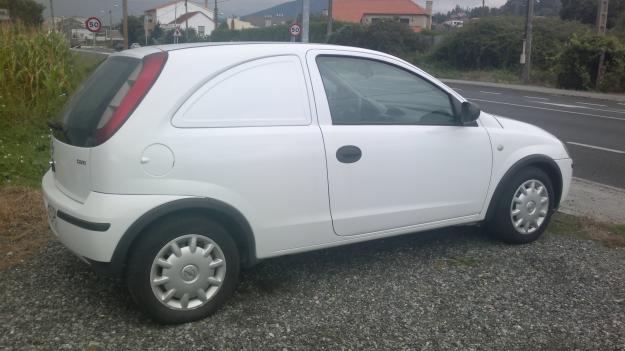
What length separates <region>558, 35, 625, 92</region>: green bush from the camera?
26.7 meters

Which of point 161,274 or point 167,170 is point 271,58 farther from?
point 161,274

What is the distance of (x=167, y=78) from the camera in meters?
3.58

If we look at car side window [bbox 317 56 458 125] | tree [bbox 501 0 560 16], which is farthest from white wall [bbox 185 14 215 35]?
car side window [bbox 317 56 458 125]

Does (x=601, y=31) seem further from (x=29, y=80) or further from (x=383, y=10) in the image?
(x=383, y=10)

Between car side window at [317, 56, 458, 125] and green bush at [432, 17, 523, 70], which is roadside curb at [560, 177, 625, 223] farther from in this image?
green bush at [432, 17, 523, 70]

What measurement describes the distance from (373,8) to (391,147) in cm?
8884

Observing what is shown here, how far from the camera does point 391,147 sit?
13.9 feet

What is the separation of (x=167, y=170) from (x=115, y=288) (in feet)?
3.54

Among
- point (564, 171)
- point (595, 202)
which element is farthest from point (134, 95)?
point (595, 202)

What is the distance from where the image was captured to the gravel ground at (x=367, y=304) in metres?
3.51

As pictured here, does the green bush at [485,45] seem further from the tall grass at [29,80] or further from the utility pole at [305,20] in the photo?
A: the tall grass at [29,80]

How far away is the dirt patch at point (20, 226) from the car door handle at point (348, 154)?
2.37 metres

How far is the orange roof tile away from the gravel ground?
280 feet

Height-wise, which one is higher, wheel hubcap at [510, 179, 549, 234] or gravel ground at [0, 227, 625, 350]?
wheel hubcap at [510, 179, 549, 234]
